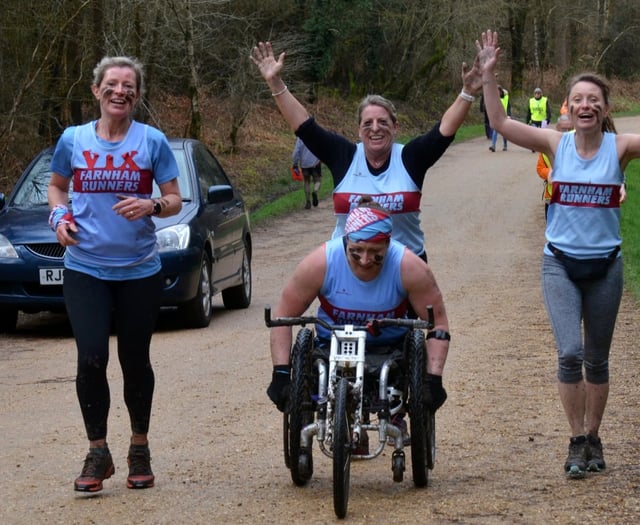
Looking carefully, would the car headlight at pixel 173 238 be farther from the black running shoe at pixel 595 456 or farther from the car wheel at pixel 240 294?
the black running shoe at pixel 595 456

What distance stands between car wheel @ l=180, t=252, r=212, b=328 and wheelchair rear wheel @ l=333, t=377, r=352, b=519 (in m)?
6.89

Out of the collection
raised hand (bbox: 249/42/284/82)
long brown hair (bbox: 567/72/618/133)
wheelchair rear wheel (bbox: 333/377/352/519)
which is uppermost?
raised hand (bbox: 249/42/284/82)

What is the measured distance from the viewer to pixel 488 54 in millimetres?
6531

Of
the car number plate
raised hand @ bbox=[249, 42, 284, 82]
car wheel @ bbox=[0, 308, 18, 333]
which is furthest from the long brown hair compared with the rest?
car wheel @ bbox=[0, 308, 18, 333]

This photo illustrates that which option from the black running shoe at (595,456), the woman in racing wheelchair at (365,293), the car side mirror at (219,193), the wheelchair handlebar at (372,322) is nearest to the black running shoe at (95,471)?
the woman in racing wheelchair at (365,293)

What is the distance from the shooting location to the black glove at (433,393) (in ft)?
19.5

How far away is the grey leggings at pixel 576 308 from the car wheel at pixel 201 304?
250 inches

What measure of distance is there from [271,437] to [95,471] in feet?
5.12

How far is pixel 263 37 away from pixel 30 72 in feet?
61.8

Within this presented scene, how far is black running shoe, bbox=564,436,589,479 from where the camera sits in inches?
246

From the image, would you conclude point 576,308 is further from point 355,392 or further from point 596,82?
point 355,392

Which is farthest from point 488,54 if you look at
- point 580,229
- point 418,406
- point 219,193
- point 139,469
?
point 219,193

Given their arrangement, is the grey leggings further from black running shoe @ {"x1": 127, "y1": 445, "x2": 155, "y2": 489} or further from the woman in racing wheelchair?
black running shoe @ {"x1": 127, "y1": 445, "x2": 155, "y2": 489}

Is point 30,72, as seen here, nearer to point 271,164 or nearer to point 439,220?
point 439,220
